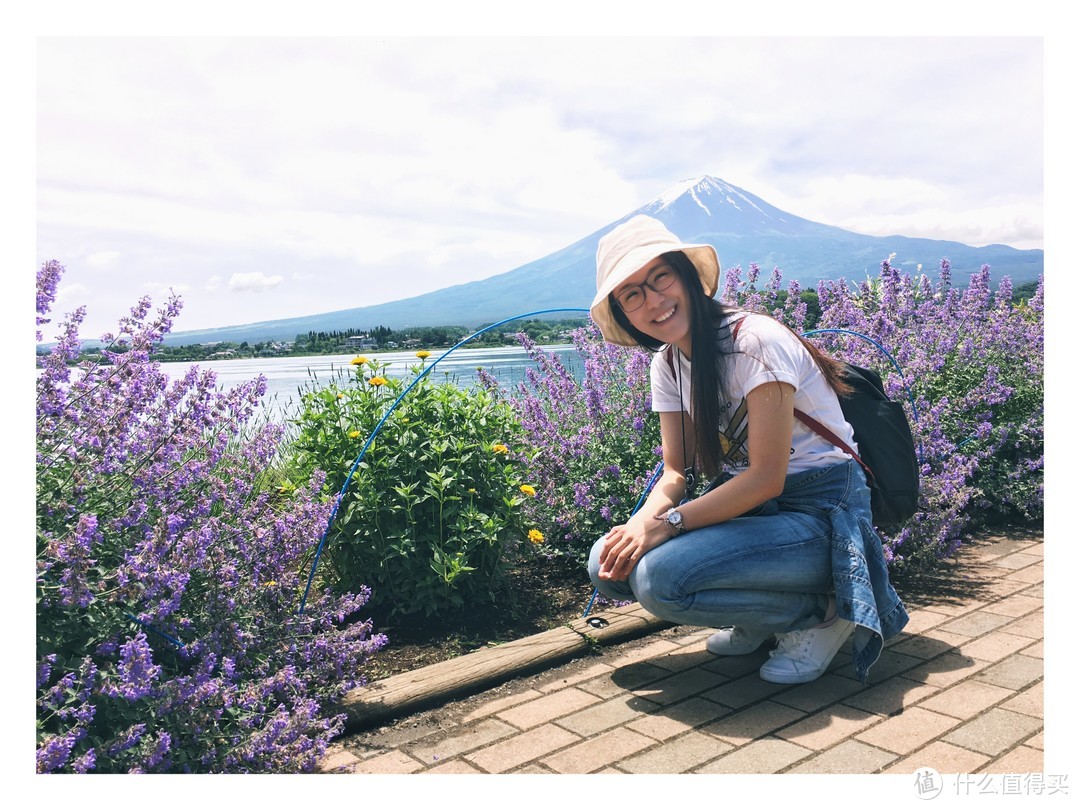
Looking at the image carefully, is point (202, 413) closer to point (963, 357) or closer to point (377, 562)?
point (377, 562)

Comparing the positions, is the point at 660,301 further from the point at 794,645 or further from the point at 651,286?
the point at 794,645

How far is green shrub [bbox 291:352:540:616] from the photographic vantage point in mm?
3297

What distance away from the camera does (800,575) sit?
8.91 feet

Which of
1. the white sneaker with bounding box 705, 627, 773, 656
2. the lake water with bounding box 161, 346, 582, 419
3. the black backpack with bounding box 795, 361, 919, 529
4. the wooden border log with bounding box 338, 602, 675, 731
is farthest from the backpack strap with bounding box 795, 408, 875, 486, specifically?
the lake water with bounding box 161, 346, 582, 419

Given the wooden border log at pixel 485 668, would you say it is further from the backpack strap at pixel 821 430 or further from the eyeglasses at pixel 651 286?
the eyeglasses at pixel 651 286

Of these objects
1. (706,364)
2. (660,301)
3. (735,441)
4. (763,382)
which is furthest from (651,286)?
(735,441)

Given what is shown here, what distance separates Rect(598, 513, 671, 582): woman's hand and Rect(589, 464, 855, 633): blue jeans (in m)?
0.02

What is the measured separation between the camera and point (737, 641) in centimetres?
300

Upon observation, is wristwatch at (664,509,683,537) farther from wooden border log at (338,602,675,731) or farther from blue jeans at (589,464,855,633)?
wooden border log at (338,602,675,731)

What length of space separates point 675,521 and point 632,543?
14cm

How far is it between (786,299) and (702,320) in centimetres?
258

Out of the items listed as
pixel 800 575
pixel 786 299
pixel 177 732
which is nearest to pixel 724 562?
pixel 800 575

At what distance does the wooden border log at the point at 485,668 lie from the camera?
2.61 m

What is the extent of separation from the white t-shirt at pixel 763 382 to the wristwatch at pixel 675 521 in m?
0.30
